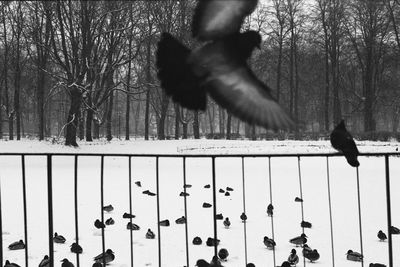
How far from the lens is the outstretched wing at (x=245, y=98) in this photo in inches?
14.6

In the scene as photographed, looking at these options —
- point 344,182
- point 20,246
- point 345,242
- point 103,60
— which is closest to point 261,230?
point 345,242

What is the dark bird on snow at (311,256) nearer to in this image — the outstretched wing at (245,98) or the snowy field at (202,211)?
the snowy field at (202,211)

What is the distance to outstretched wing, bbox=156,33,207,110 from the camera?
1.24 ft

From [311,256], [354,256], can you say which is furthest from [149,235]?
[354,256]

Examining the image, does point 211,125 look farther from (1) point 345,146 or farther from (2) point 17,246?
(1) point 345,146

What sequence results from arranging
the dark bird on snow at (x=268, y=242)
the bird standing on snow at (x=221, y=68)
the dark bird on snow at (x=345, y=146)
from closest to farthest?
the bird standing on snow at (x=221, y=68), the dark bird on snow at (x=345, y=146), the dark bird on snow at (x=268, y=242)

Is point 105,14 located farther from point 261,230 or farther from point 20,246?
point 261,230

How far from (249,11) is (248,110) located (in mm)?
84

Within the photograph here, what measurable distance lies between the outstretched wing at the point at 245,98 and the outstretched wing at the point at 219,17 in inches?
1.2

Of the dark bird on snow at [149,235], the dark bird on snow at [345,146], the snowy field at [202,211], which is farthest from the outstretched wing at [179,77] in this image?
the dark bird on snow at [149,235]

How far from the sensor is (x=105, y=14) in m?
0.51

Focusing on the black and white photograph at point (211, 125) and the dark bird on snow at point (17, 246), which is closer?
the black and white photograph at point (211, 125)

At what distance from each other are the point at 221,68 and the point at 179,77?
0.12 feet

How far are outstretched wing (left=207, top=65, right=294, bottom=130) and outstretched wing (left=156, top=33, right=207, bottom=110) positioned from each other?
0.05 feet
